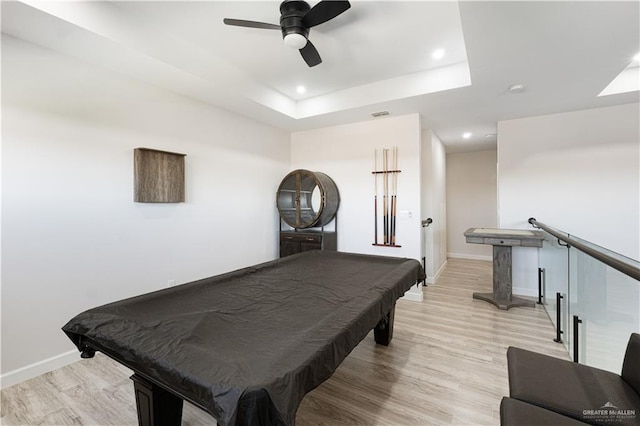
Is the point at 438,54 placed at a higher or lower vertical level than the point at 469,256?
higher

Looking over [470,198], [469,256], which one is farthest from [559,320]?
[470,198]

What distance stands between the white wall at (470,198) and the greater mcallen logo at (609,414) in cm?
591

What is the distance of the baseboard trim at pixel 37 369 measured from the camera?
2.12 metres

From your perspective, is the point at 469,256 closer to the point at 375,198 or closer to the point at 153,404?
the point at 375,198

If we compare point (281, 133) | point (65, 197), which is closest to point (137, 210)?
point (65, 197)

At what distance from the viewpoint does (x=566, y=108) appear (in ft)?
12.0

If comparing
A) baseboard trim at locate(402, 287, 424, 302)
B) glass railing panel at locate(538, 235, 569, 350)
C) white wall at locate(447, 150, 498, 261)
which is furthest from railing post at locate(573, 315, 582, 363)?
white wall at locate(447, 150, 498, 261)

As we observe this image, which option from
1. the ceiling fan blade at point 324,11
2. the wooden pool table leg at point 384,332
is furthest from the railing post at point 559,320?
the ceiling fan blade at point 324,11

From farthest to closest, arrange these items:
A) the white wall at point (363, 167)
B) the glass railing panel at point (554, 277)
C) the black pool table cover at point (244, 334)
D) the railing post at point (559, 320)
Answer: the white wall at point (363, 167), the railing post at point (559, 320), the glass railing panel at point (554, 277), the black pool table cover at point (244, 334)

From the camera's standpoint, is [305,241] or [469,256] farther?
[469,256]

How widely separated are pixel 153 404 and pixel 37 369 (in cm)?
184

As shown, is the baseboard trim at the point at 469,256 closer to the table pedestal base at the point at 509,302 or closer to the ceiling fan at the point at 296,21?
the table pedestal base at the point at 509,302

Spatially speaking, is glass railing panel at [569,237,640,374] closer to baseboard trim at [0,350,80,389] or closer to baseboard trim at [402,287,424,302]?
baseboard trim at [402,287,424,302]

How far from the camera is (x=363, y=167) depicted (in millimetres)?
4383
